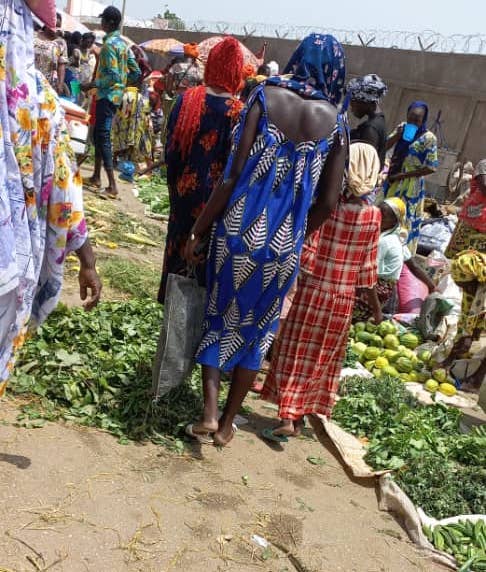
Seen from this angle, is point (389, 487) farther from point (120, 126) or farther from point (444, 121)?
point (444, 121)

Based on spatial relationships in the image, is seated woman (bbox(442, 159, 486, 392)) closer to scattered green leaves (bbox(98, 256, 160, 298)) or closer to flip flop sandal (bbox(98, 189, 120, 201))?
scattered green leaves (bbox(98, 256, 160, 298))

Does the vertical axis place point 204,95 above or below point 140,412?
above

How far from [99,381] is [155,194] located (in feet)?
19.5

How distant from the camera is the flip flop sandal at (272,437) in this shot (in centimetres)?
371

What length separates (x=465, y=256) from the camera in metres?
5.18

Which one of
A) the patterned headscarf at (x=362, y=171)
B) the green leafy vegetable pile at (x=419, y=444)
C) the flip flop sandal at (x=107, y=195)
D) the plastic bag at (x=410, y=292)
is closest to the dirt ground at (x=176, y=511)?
the green leafy vegetable pile at (x=419, y=444)

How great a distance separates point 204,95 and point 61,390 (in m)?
1.84

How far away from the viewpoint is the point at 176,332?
3.25 metres

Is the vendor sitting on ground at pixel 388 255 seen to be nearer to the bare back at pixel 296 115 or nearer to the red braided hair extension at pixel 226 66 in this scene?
the red braided hair extension at pixel 226 66

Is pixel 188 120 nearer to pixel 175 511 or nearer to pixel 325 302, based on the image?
pixel 325 302

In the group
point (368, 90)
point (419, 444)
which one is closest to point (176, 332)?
point (419, 444)

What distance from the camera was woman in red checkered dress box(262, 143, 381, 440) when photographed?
3672mm

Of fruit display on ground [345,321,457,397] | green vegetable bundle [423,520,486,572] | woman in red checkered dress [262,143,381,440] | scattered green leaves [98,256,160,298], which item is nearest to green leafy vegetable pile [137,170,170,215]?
A: scattered green leaves [98,256,160,298]

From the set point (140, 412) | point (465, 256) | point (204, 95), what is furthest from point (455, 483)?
point (204, 95)
